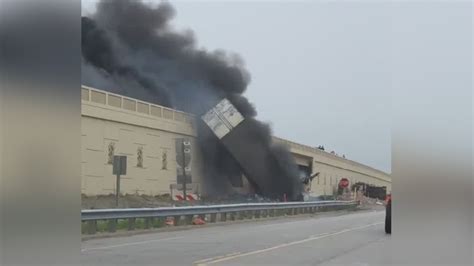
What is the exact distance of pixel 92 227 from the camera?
4547 millimetres

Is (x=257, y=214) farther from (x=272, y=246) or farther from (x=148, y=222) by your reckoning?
(x=148, y=222)

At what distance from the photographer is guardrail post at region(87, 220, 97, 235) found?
4297 mm

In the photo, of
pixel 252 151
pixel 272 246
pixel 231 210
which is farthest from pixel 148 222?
pixel 252 151

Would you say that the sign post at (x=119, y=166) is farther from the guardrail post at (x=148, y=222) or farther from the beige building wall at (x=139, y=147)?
the guardrail post at (x=148, y=222)

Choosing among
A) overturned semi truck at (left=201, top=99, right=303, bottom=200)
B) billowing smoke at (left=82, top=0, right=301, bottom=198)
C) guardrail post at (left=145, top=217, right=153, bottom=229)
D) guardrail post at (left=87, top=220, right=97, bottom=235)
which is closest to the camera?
billowing smoke at (left=82, top=0, right=301, bottom=198)

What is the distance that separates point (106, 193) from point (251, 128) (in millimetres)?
998

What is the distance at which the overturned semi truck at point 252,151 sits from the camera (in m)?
4.40

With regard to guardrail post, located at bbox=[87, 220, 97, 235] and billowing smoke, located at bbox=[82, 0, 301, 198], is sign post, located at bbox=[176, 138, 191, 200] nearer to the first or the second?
billowing smoke, located at bbox=[82, 0, 301, 198]

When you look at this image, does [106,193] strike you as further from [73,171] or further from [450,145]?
[450,145]

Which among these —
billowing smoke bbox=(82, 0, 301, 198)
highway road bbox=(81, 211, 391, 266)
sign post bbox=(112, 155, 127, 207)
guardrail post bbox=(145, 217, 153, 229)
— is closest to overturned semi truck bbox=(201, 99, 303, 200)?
billowing smoke bbox=(82, 0, 301, 198)

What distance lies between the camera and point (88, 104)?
4.04 m

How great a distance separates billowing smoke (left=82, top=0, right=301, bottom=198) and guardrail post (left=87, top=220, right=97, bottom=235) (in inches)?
29.2

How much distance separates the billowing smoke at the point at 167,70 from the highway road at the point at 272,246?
1.75ft

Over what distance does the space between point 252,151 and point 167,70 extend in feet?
2.62
